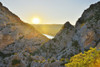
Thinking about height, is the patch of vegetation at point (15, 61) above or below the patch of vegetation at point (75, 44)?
below

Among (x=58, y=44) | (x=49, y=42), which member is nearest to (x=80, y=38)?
(x=58, y=44)

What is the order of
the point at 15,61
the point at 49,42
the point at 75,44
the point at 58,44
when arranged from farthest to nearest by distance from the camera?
the point at 49,42 < the point at 58,44 < the point at 75,44 < the point at 15,61

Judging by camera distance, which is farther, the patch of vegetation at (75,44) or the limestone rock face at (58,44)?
the limestone rock face at (58,44)

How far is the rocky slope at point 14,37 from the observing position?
209 feet

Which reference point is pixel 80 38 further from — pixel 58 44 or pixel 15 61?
pixel 15 61

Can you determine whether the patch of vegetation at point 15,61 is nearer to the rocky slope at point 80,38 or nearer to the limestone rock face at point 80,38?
the rocky slope at point 80,38

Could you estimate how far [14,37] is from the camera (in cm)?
6894

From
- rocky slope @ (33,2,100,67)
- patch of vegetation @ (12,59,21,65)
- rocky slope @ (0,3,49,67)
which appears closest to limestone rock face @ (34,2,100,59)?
rocky slope @ (33,2,100,67)

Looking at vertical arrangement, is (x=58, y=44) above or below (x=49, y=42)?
below

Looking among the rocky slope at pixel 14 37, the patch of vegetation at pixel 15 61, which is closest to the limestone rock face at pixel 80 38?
the rocky slope at pixel 14 37

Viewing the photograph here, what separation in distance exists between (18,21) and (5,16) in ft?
39.2

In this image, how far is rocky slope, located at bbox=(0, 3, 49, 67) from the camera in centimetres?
6367

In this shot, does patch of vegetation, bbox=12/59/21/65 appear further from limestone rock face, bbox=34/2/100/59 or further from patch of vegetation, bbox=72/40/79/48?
patch of vegetation, bbox=72/40/79/48

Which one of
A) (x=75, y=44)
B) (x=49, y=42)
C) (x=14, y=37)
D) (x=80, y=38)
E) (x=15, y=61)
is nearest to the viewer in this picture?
(x=15, y=61)
